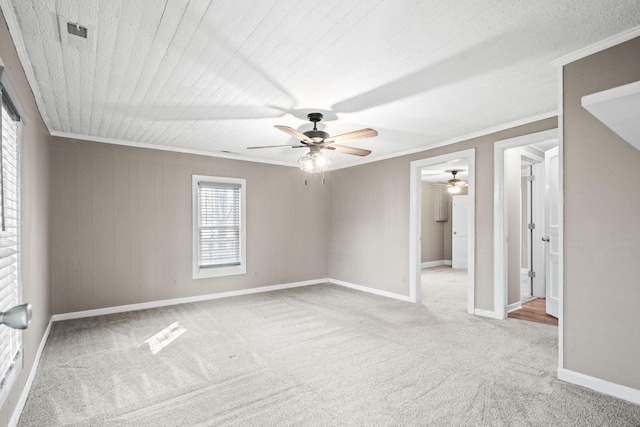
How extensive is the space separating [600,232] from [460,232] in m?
6.75

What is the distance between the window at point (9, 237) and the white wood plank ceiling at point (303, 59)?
0.53 m

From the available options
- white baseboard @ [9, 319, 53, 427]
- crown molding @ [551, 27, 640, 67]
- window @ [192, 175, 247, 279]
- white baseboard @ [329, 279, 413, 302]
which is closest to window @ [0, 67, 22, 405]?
white baseboard @ [9, 319, 53, 427]

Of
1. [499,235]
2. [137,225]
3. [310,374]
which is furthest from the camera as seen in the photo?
[137,225]

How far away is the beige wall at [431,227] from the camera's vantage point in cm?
917

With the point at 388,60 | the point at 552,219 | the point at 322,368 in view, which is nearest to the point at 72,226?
the point at 322,368

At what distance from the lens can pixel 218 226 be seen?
547 centimetres

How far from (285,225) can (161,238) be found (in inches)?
87.0

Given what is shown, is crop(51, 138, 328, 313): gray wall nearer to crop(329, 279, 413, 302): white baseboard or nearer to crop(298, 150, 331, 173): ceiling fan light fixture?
crop(329, 279, 413, 302): white baseboard

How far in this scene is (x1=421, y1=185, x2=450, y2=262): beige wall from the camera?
9172 mm

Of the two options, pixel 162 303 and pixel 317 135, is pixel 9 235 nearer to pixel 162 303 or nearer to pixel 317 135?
pixel 317 135

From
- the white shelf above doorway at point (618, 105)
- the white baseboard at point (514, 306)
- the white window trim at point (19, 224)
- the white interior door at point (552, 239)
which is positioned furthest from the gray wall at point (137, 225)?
the white shelf above doorway at point (618, 105)

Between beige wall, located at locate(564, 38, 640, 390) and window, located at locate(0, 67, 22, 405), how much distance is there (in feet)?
12.2

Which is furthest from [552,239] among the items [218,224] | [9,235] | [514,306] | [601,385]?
[9,235]

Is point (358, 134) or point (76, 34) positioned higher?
point (76, 34)
